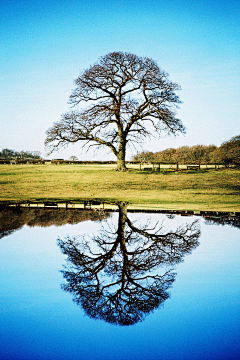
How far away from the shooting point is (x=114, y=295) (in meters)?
4.26

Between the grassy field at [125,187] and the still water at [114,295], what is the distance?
9.94 metres

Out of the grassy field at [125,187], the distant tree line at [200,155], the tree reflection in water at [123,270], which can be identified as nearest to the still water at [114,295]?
the tree reflection in water at [123,270]

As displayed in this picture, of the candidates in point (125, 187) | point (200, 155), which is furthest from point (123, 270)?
point (200, 155)

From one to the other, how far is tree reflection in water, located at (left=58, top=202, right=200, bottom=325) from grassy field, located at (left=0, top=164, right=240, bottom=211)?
938 centimetres

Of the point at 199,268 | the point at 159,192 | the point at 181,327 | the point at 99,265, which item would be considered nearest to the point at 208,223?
the point at 199,268

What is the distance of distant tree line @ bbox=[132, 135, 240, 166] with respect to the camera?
118 ft

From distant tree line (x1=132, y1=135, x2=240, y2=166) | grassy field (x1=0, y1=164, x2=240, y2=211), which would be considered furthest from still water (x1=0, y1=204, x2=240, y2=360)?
distant tree line (x1=132, y1=135, x2=240, y2=166)

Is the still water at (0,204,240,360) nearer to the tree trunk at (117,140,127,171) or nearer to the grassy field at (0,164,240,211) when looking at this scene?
the grassy field at (0,164,240,211)

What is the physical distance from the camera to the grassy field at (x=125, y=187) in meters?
18.7

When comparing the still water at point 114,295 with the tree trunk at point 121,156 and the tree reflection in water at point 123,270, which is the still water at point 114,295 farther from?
the tree trunk at point 121,156

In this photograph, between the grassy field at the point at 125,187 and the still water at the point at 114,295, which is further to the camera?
the grassy field at the point at 125,187

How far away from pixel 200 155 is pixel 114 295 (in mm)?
38328

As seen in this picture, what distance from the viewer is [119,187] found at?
76.1ft

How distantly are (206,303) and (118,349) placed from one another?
4.87 feet
